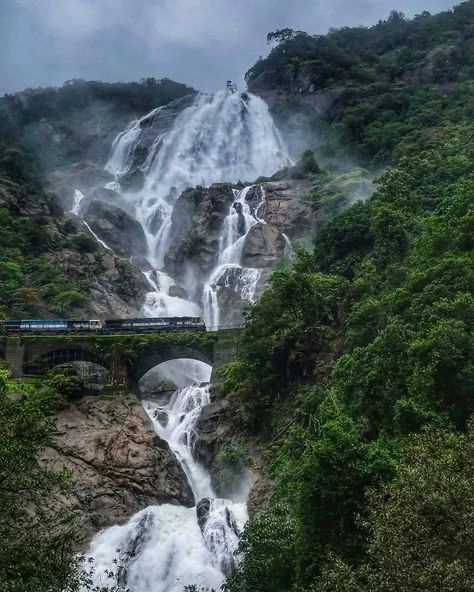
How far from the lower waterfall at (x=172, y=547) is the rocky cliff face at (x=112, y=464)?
0.94 meters

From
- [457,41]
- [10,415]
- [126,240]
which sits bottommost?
[10,415]

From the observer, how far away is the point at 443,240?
3353 centimetres

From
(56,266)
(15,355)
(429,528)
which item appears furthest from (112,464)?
(56,266)

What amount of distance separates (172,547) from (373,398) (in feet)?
40.5

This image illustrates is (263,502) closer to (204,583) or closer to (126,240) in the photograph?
(204,583)

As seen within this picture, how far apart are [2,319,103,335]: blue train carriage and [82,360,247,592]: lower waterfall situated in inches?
686

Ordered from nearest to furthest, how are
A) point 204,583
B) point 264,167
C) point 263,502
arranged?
point 204,583 → point 263,502 → point 264,167

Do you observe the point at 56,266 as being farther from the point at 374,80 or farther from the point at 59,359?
the point at 374,80

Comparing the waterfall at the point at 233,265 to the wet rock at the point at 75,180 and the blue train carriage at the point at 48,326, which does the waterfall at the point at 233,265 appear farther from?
the wet rock at the point at 75,180

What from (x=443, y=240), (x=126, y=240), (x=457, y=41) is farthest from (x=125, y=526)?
(x=457, y=41)

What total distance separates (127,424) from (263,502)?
11843 millimetres

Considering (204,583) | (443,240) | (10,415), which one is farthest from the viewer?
(443,240)

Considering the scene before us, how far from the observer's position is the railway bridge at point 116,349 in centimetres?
4488

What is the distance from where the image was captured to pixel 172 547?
30172 mm
